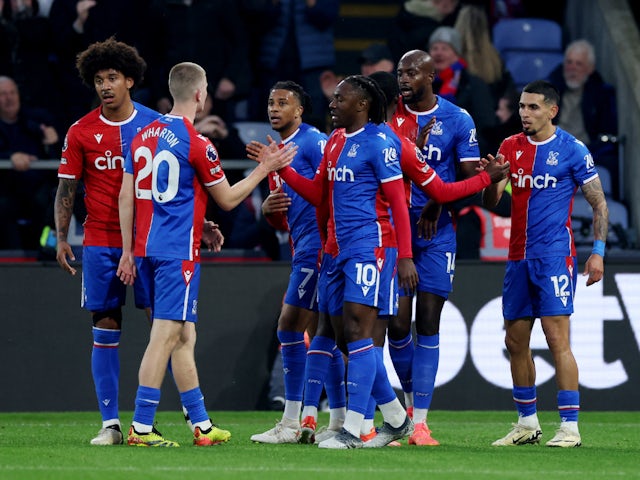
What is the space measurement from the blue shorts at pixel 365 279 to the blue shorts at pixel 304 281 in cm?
71

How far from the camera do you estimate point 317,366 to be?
9070mm

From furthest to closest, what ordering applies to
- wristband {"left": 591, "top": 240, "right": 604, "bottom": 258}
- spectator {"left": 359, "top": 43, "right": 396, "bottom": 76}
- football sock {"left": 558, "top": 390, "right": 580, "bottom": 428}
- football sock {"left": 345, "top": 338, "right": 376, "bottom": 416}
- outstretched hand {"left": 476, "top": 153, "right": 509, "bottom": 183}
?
spectator {"left": 359, "top": 43, "right": 396, "bottom": 76}
wristband {"left": 591, "top": 240, "right": 604, "bottom": 258}
football sock {"left": 558, "top": 390, "right": 580, "bottom": 428}
outstretched hand {"left": 476, "top": 153, "right": 509, "bottom": 183}
football sock {"left": 345, "top": 338, "right": 376, "bottom": 416}

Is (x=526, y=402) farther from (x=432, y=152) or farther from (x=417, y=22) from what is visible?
(x=417, y=22)

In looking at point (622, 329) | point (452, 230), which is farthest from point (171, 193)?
point (622, 329)

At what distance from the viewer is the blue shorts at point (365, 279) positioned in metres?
8.43

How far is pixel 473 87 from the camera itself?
45.7 ft

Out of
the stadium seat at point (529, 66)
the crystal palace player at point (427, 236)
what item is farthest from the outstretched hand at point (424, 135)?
the stadium seat at point (529, 66)

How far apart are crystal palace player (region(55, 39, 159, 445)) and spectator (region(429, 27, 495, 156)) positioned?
5112mm

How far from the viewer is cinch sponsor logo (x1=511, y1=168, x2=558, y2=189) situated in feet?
30.5

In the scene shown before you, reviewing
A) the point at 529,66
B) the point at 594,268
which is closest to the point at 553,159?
the point at 594,268

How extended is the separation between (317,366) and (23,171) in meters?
5.51

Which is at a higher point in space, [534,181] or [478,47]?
[478,47]

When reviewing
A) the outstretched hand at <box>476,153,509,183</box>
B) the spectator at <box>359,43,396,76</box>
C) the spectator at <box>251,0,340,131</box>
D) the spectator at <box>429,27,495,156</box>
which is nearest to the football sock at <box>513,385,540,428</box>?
the outstretched hand at <box>476,153,509,183</box>

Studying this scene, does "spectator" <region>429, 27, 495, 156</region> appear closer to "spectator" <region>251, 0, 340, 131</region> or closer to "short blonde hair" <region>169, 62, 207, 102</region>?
"spectator" <region>251, 0, 340, 131</region>
